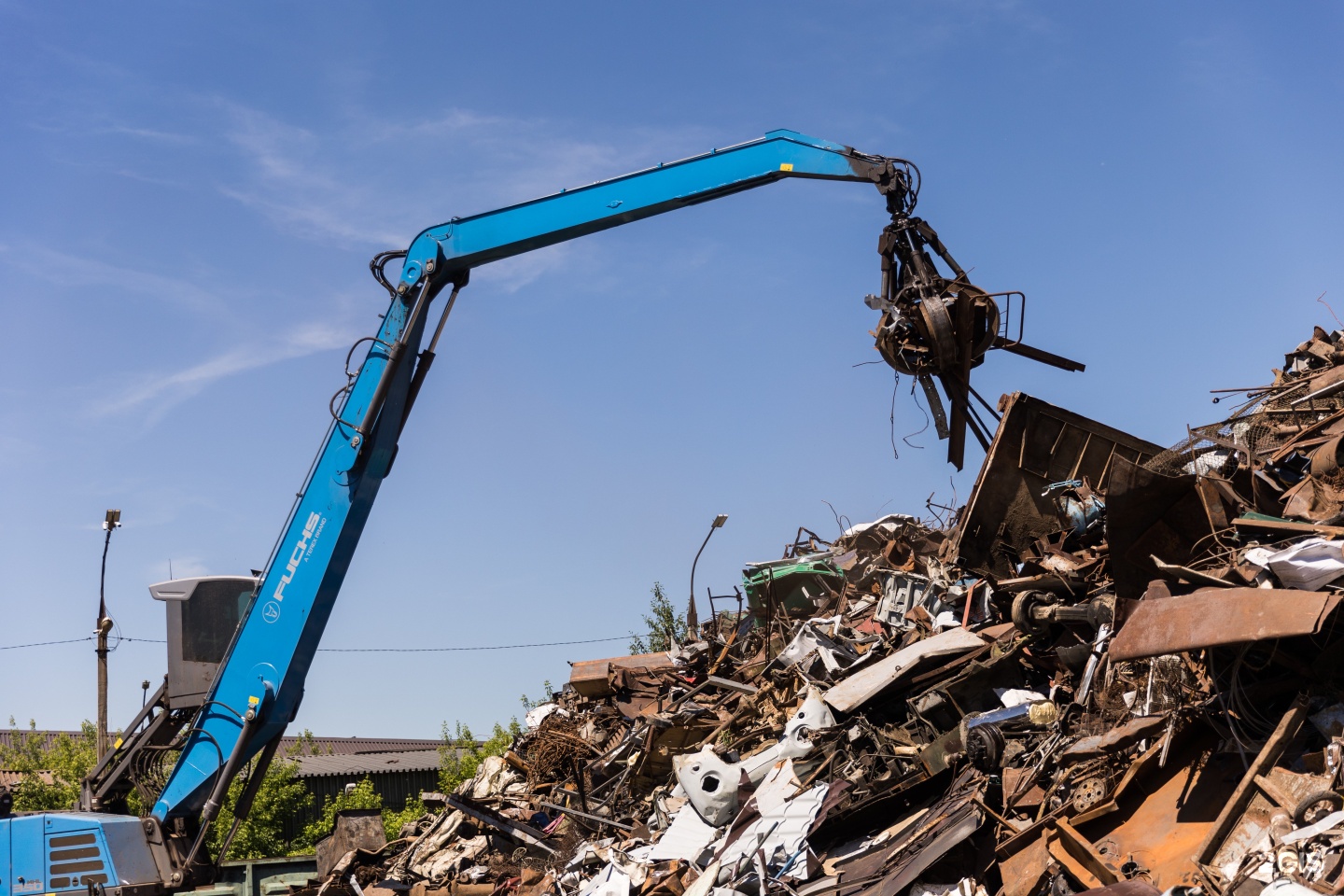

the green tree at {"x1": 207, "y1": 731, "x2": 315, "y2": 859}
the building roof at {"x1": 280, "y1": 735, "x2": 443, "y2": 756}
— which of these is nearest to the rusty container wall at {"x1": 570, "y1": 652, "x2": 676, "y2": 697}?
the green tree at {"x1": 207, "y1": 731, "x2": 315, "y2": 859}

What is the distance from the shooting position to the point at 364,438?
9.32 m

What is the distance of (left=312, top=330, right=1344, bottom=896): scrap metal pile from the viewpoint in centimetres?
746

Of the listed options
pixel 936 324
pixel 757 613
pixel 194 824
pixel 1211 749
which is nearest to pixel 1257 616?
pixel 1211 749

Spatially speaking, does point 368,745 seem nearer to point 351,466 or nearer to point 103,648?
point 103,648

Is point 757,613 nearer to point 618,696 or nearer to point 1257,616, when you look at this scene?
point 618,696

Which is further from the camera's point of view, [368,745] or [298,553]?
[368,745]

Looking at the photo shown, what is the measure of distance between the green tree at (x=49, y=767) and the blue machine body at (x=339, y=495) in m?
16.9

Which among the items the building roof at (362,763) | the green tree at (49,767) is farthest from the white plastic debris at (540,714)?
the building roof at (362,763)

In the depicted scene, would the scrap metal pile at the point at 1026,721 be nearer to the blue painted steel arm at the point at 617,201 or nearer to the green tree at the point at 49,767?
the blue painted steel arm at the point at 617,201

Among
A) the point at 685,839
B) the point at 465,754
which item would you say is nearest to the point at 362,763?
the point at 465,754

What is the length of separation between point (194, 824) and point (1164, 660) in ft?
23.9

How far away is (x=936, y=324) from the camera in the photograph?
29.3ft

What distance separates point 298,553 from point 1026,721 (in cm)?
598

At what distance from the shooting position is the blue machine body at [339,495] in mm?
8219
